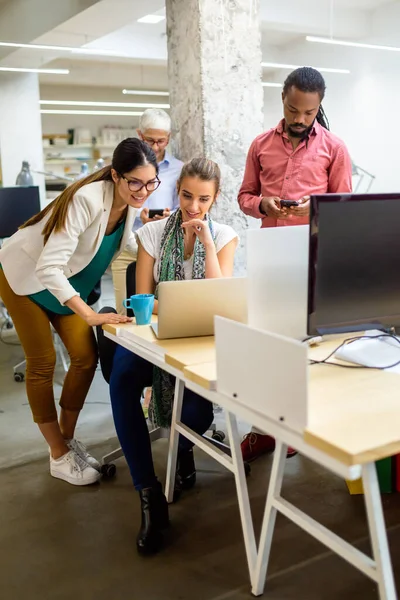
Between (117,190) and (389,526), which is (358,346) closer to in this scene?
(389,526)

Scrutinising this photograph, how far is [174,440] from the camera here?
A: 2.12m

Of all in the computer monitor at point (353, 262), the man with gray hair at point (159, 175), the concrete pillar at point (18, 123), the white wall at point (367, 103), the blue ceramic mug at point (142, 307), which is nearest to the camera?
the computer monitor at point (353, 262)

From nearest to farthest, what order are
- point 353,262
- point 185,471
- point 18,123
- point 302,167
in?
point 353,262, point 185,471, point 302,167, point 18,123

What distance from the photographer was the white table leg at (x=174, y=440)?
209 centimetres

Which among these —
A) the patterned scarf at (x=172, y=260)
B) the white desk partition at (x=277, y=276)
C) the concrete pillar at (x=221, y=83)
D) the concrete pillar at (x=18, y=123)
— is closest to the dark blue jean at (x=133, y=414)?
the patterned scarf at (x=172, y=260)

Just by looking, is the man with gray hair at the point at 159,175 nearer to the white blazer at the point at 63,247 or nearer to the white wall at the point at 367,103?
the white blazer at the point at 63,247

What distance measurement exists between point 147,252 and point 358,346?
2.70ft

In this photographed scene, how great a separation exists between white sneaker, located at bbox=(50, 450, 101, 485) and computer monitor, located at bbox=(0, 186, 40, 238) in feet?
6.17

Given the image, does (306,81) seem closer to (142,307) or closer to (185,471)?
(142,307)

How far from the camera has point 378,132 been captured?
325 inches

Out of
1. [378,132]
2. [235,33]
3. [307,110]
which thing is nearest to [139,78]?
[378,132]

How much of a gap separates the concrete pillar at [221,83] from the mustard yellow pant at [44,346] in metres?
1.13

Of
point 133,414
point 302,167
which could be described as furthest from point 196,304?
point 302,167

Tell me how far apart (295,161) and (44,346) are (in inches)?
46.5
